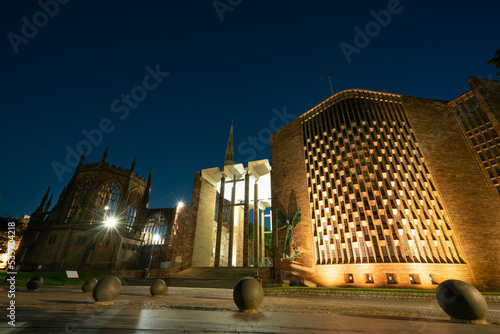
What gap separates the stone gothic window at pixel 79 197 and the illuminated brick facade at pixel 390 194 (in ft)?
105

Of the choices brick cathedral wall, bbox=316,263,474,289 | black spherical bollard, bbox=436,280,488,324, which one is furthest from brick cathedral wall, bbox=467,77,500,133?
black spherical bollard, bbox=436,280,488,324

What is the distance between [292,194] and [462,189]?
11840 millimetres

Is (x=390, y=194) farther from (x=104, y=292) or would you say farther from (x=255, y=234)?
(x=104, y=292)

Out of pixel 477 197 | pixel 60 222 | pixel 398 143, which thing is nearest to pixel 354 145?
pixel 398 143

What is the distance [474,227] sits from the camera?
45.2 ft

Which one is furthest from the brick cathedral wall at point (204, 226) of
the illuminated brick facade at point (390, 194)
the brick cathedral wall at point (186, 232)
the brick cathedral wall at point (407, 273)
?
the brick cathedral wall at point (407, 273)

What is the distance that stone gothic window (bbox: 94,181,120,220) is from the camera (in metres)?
34.5

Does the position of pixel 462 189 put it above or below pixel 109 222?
below

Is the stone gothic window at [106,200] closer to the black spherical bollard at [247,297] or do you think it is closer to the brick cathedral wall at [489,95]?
the black spherical bollard at [247,297]

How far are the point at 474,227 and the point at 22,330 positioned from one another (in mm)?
20780

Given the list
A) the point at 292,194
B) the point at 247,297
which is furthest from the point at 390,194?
the point at 247,297

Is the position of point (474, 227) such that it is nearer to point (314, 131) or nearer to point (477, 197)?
point (477, 197)

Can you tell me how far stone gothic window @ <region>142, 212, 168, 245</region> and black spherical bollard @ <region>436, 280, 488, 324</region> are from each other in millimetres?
36844

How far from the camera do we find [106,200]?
36375 mm
